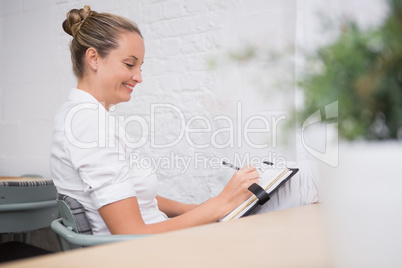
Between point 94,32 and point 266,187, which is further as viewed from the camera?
point 94,32

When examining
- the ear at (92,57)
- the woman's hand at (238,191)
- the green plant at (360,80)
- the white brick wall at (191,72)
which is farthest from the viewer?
the white brick wall at (191,72)

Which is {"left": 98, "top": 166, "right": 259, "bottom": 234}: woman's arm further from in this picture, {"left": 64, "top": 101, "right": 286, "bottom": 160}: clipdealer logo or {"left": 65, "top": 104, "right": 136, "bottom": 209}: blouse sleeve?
{"left": 64, "top": 101, "right": 286, "bottom": 160}: clipdealer logo

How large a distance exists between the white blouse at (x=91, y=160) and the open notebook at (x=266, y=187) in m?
0.28

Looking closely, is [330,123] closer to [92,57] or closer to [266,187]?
[266,187]

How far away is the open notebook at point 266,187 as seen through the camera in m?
1.18

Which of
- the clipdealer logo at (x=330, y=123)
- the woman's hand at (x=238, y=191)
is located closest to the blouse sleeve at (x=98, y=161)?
the woman's hand at (x=238, y=191)

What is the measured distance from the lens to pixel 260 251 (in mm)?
573

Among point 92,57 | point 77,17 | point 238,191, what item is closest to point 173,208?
point 238,191

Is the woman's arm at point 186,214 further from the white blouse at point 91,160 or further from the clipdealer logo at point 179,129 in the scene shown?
the clipdealer logo at point 179,129

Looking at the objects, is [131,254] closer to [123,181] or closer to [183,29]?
[123,181]

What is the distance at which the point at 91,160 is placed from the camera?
3.72 feet

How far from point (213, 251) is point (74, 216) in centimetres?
68

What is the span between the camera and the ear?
1.40 m

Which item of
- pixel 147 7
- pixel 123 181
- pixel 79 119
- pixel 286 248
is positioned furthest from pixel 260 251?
pixel 147 7
